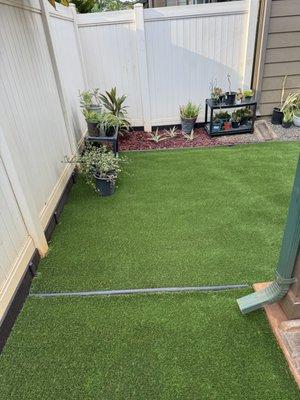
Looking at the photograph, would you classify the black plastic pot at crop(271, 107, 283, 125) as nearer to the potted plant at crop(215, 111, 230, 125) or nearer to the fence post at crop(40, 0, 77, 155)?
the potted plant at crop(215, 111, 230, 125)

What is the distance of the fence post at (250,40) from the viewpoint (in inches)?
158

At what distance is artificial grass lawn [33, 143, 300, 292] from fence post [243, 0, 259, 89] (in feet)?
4.42

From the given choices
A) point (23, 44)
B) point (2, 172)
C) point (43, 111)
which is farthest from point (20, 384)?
point (23, 44)

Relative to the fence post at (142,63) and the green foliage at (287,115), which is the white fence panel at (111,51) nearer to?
the fence post at (142,63)

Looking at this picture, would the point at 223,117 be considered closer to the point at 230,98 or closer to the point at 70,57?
the point at 230,98

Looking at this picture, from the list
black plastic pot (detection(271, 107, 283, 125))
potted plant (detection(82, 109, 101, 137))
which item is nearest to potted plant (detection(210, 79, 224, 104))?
black plastic pot (detection(271, 107, 283, 125))

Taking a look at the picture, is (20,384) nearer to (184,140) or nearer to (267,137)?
(184,140)

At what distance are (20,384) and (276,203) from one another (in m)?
2.44

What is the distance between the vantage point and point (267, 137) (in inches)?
168

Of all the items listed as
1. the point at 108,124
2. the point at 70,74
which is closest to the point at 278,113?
the point at 108,124

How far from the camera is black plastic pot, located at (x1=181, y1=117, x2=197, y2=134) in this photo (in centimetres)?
454

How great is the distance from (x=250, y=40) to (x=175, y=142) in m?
1.75

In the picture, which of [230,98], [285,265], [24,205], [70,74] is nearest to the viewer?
[285,265]

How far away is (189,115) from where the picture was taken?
14.9 feet
